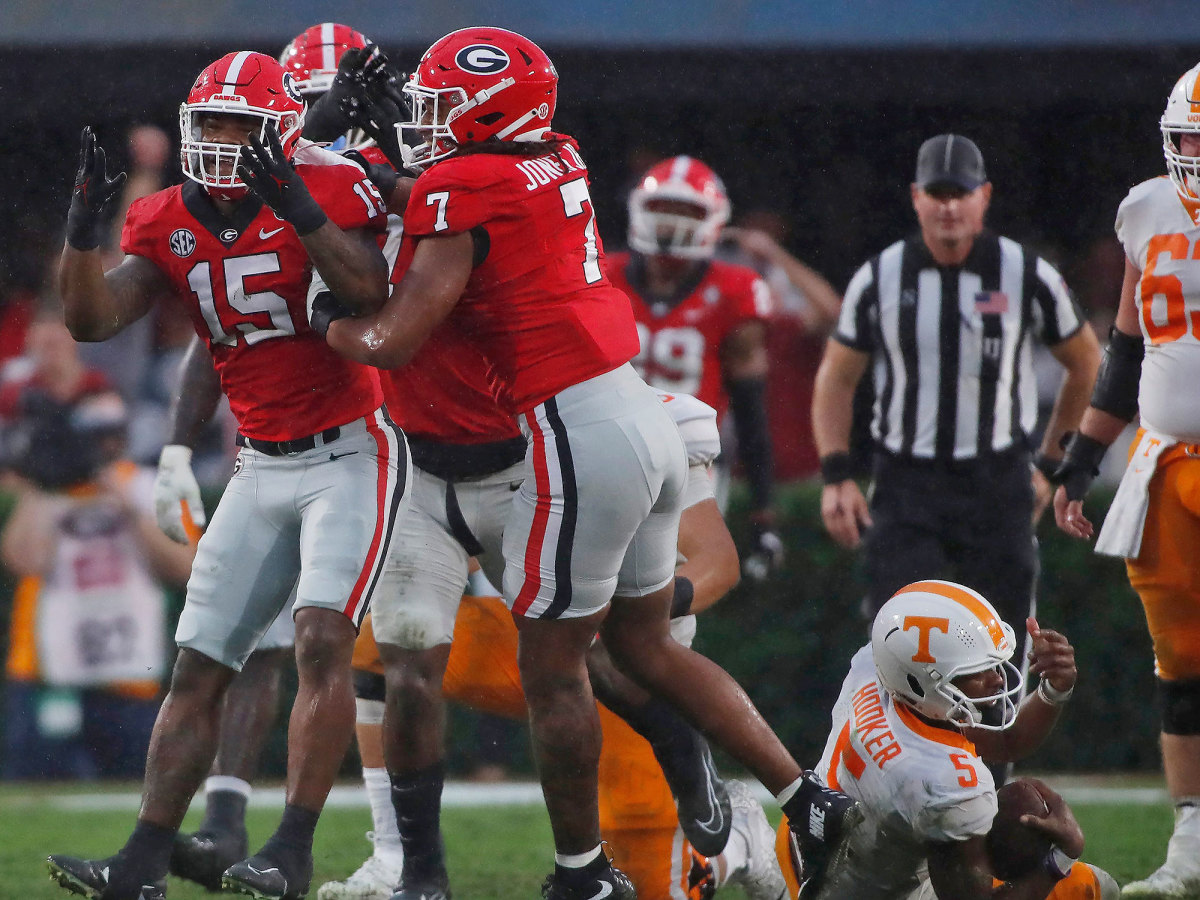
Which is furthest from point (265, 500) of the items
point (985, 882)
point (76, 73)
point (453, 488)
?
point (76, 73)

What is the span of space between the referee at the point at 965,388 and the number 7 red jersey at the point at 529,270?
187 cm

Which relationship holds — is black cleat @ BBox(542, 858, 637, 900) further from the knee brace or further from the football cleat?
the knee brace

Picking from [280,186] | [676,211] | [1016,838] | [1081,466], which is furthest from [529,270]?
[676,211]

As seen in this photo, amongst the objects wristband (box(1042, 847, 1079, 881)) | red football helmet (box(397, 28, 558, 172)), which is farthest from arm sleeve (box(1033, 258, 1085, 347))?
wristband (box(1042, 847, 1079, 881))

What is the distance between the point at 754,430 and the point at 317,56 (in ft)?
6.91

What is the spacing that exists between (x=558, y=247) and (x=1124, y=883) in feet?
7.40

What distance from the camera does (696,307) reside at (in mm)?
6227

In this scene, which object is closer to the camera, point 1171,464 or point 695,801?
point 695,801

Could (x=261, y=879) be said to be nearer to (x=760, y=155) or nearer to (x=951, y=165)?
(x=951, y=165)

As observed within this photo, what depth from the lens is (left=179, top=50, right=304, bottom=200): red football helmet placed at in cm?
392

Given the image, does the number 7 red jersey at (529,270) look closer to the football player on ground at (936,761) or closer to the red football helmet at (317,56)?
the football player on ground at (936,761)

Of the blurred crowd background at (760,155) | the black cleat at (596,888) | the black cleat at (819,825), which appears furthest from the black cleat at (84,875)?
the blurred crowd background at (760,155)

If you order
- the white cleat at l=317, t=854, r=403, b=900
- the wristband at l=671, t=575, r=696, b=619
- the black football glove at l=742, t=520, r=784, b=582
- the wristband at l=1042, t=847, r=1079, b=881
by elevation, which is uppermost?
the wristband at l=671, t=575, r=696, b=619

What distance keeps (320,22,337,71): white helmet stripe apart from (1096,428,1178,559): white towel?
7.97 ft
